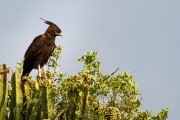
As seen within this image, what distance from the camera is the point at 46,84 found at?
28.8ft

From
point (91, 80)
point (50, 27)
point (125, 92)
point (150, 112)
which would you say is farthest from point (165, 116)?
point (50, 27)

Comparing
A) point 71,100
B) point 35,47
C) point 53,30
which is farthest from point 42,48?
point 71,100

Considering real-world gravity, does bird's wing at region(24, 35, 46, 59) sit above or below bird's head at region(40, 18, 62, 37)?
below

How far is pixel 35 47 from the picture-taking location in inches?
475

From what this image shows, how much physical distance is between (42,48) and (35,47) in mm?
175

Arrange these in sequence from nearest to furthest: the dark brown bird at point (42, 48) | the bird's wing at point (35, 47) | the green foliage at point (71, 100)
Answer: the green foliage at point (71, 100)
the dark brown bird at point (42, 48)
the bird's wing at point (35, 47)

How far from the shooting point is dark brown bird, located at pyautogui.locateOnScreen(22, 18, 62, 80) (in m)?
11.8

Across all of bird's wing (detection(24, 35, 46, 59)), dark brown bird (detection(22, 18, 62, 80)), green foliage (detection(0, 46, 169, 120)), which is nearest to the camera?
green foliage (detection(0, 46, 169, 120))

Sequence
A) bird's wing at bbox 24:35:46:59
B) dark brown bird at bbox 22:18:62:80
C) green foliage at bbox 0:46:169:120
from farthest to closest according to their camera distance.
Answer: bird's wing at bbox 24:35:46:59 → dark brown bird at bbox 22:18:62:80 → green foliage at bbox 0:46:169:120

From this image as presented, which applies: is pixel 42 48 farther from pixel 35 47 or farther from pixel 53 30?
pixel 53 30

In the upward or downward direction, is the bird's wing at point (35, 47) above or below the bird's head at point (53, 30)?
below

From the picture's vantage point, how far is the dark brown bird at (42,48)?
38.8ft

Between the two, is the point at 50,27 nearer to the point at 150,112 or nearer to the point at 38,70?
the point at 38,70

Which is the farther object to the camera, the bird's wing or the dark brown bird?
the bird's wing
